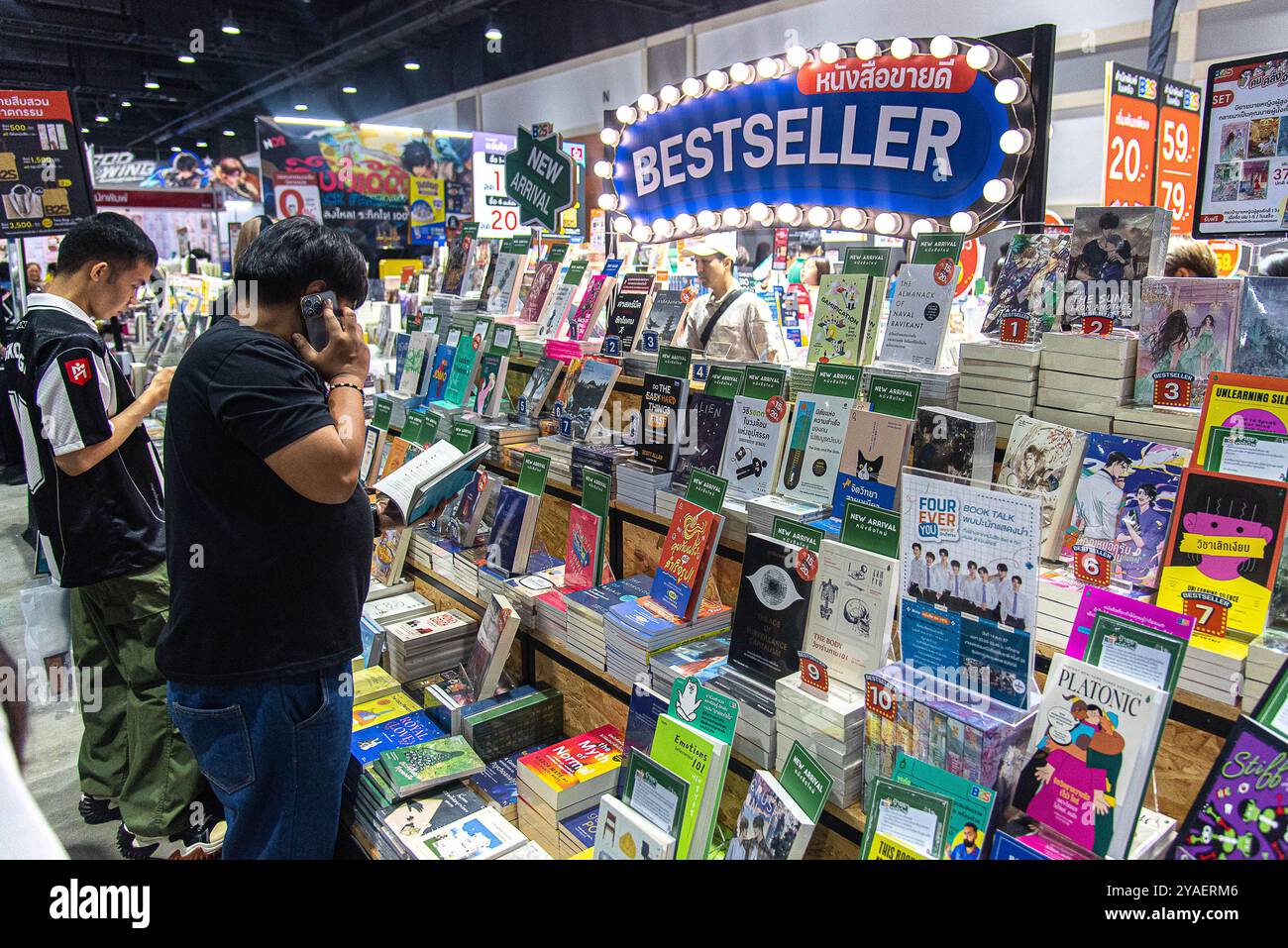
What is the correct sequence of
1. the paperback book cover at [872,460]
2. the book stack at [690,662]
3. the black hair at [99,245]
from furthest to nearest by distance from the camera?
1. the black hair at [99,245]
2. the book stack at [690,662]
3. the paperback book cover at [872,460]

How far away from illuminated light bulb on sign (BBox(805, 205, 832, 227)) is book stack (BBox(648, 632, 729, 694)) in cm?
154

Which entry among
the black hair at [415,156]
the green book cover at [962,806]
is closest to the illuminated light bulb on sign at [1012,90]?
the green book cover at [962,806]

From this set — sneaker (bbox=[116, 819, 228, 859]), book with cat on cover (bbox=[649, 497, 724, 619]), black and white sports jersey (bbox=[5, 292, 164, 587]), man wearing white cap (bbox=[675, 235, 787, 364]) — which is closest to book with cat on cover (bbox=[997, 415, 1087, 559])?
book with cat on cover (bbox=[649, 497, 724, 619])

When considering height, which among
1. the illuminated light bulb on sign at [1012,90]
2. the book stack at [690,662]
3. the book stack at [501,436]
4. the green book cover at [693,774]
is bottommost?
the green book cover at [693,774]

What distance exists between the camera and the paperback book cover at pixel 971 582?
4.71ft

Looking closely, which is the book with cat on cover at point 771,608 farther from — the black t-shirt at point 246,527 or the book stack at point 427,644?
the book stack at point 427,644

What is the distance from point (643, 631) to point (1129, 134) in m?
3.98

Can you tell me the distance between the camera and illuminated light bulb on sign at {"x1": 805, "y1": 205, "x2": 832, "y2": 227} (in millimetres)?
2902

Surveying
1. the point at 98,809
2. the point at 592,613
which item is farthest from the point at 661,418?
the point at 98,809

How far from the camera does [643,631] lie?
2109 mm

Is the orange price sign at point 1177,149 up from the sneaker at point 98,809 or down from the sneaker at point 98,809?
up

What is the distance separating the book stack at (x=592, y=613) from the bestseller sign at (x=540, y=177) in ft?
8.14

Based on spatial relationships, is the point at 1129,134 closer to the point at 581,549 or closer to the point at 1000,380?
the point at 1000,380
